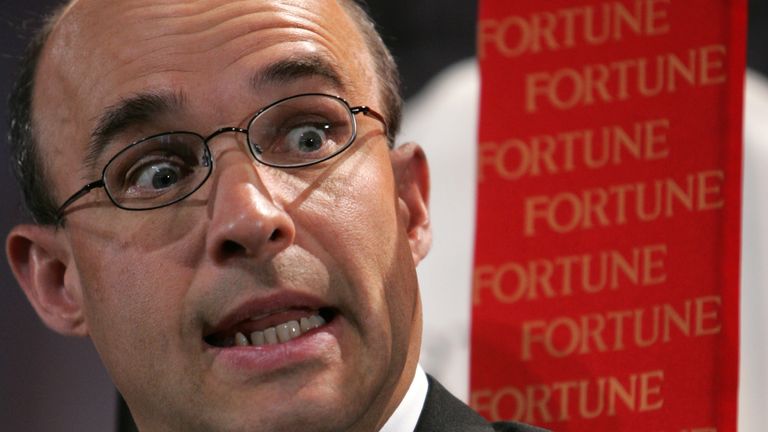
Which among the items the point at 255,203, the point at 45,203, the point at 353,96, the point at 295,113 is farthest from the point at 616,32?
the point at 45,203

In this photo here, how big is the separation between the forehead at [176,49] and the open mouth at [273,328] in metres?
0.34

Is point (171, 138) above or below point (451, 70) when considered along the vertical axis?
above

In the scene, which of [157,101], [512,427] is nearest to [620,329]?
[512,427]

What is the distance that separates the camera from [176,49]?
1.72 m

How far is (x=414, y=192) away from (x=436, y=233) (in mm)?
305

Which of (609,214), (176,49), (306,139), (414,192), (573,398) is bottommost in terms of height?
(573,398)

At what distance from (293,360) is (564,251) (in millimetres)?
727

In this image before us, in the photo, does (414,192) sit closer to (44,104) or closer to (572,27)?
(572,27)

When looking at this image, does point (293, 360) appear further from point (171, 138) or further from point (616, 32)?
point (616, 32)

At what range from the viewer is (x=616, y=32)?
2.09 meters

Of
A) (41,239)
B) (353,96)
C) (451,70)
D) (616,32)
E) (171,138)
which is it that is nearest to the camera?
(171,138)

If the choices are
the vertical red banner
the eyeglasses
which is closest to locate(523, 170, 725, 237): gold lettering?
the vertical red banner

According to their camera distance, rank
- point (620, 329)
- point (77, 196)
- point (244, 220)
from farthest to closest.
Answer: point (620, 329) < point (77, 196) < point (244, 220)

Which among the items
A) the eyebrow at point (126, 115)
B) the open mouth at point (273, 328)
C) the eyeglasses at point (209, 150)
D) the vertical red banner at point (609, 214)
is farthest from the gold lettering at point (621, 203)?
the eyebrow at point (126, 115)
